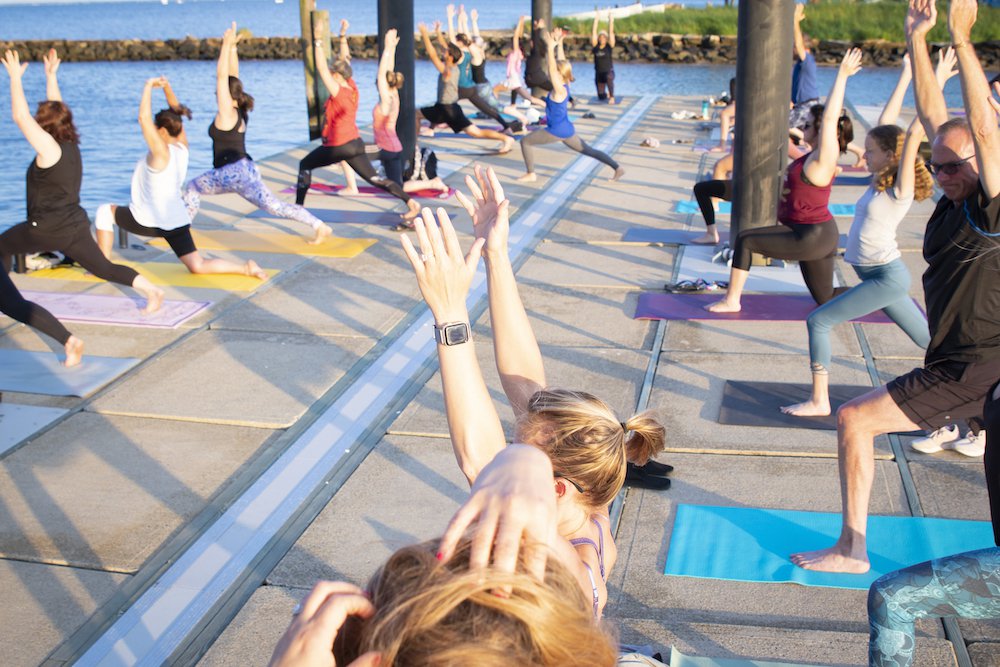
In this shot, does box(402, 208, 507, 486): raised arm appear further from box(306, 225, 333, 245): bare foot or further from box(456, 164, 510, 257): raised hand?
box(306, 225, 333, 245): bare foot

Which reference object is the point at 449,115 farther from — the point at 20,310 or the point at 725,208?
the point at 20,310

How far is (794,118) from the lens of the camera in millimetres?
12859

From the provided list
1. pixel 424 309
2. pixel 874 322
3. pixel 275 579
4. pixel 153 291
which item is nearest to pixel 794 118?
pixel 874 322

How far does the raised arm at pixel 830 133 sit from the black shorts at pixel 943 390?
2967mm

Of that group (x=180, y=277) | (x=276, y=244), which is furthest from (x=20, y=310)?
(x=276, y=244)

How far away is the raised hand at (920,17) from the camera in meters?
3.76

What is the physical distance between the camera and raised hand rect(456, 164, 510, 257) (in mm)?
2662

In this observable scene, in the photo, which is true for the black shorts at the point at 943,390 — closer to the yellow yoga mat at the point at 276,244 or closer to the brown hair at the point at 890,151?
the brown hair at the point at 890,151

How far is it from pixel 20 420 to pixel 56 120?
91.3 inches

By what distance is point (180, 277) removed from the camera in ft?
27.4

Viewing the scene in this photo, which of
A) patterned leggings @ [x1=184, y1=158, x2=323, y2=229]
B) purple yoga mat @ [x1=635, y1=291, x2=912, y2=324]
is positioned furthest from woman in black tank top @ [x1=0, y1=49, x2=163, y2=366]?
purple yoga mat @ [x1=635, y1=291, x2=912, y2=324]

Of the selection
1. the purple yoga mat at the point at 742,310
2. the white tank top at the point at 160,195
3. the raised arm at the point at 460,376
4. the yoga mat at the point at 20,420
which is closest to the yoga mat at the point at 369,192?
the white tank top at the point at 160,195

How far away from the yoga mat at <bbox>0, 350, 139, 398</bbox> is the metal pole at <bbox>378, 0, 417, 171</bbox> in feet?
19.9

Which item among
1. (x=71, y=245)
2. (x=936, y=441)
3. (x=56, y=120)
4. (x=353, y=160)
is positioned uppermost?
(x=56, y=120)
